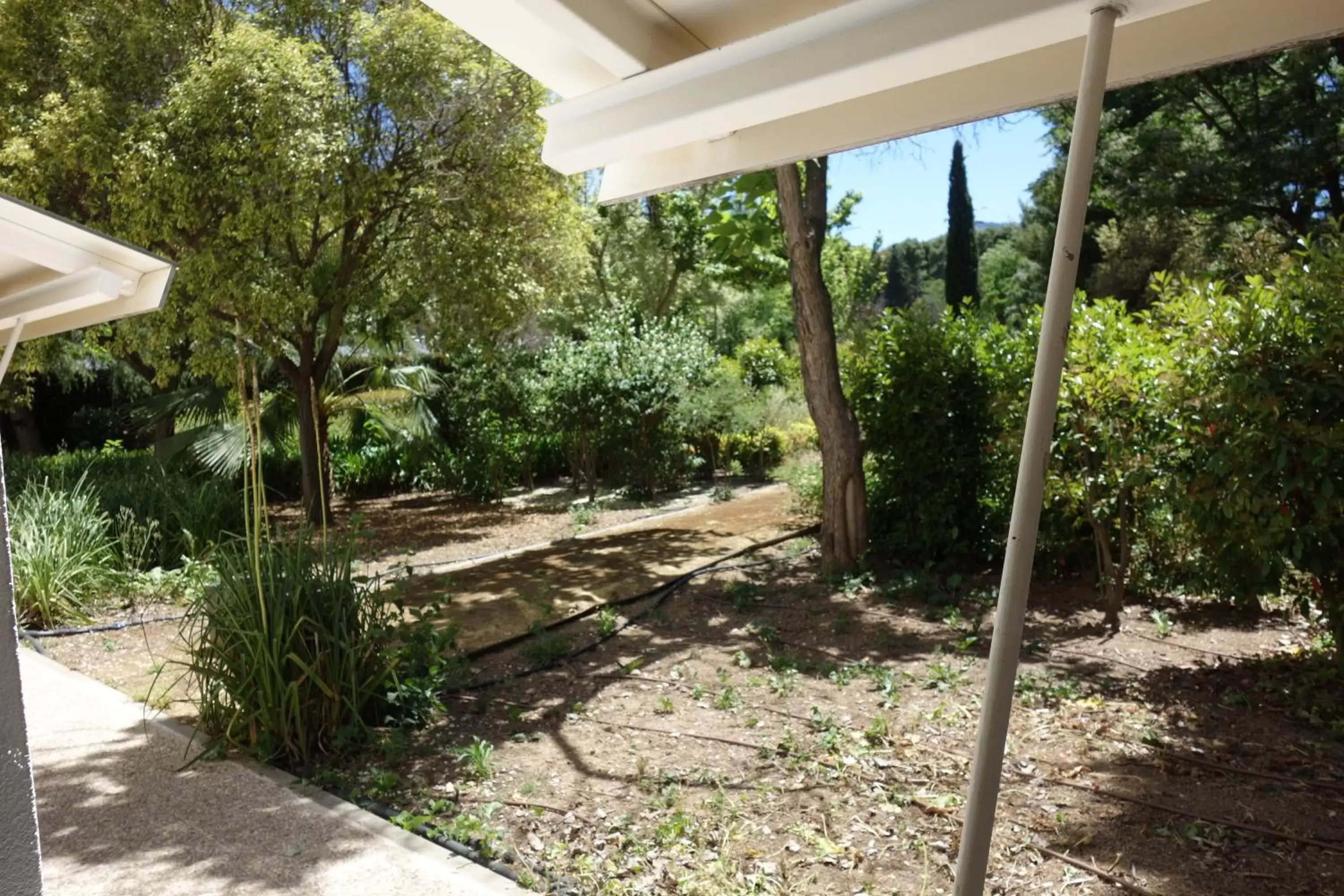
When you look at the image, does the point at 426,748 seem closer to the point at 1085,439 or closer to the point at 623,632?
the point at 623,632

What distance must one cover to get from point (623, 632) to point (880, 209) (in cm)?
3002

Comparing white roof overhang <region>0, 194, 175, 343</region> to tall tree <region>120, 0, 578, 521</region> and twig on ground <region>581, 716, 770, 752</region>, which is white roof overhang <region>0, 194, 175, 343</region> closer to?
Answer: twig on ground <region>581, 716, 770, 752</region>

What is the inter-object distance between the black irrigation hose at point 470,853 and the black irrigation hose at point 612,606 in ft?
4.44

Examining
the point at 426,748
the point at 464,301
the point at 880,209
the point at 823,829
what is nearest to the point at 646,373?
the point at 464,301

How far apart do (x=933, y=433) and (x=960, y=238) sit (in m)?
25.3

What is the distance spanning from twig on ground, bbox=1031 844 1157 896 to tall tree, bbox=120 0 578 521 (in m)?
8.36

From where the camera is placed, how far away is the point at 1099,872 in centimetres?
331

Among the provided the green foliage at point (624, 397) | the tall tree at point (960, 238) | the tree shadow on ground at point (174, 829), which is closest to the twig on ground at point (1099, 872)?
the tree shadow on ground at point (174, 829)

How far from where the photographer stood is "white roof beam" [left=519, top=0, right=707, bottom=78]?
202 centimetres

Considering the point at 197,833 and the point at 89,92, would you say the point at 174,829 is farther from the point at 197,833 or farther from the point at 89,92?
the point at 89,92

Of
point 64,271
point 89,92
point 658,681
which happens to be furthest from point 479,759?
point 89,92

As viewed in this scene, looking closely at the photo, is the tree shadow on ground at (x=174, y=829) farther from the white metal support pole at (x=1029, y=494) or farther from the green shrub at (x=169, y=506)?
the green shrub at (x=169, y=506)

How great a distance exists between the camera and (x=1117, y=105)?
1708cm

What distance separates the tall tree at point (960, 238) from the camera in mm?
31328
